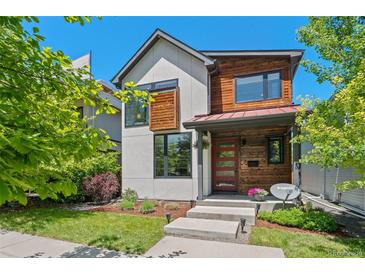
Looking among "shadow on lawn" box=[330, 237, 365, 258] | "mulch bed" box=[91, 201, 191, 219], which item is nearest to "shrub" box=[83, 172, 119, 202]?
"mulch bed" box=[91, 201, 191, 219]

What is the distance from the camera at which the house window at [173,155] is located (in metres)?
10.0

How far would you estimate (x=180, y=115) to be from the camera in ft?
33.9

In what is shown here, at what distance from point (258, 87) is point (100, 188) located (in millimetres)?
8212

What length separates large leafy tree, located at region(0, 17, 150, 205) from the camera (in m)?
1.81

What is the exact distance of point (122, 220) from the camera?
280 inches

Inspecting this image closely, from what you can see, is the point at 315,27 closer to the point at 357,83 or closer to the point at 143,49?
the point at 357,83

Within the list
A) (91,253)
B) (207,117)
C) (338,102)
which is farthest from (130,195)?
(338,102)

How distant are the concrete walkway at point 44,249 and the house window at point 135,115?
6519 mm

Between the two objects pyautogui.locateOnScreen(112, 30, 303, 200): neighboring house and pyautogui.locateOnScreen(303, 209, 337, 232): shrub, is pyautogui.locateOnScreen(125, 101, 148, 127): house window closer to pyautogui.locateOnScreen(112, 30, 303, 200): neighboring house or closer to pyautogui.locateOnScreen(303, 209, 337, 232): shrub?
pyautogui.locateOnScreen(112, 30, 303, 200): neighboring house

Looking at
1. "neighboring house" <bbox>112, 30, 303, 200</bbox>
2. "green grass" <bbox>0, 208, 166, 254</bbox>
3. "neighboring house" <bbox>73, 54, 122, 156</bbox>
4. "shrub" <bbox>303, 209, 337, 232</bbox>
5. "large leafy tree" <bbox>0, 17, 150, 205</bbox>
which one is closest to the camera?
"large leafy tree" <bbox>0, 17, 150, 205</bbox>

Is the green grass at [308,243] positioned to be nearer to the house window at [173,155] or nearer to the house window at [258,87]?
the house window at [173,155]

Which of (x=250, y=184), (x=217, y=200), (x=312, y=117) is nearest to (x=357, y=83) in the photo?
(x=312, y=117)

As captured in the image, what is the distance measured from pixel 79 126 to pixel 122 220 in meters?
4.71

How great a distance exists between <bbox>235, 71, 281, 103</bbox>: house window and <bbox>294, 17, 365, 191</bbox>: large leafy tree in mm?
1637
